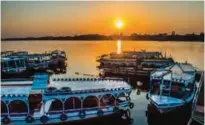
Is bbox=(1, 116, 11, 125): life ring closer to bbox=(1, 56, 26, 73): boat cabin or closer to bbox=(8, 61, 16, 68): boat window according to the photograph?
bbox=(1, 56, 26, 73): boat cabin

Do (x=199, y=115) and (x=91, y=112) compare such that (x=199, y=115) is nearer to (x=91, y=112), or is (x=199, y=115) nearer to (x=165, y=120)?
(x=165, y=120)

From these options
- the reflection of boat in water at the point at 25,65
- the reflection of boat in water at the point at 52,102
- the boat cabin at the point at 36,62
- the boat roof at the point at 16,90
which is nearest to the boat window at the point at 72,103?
the reflection of boat in water at the point at 52,102

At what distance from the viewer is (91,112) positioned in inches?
417

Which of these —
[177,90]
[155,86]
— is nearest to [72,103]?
[177,90]

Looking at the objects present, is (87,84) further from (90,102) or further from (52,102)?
(52,102)

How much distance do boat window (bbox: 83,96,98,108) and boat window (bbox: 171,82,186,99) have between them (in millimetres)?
A: 3788

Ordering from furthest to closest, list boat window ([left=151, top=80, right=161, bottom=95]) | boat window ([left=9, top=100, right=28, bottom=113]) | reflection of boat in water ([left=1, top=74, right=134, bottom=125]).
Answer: boat window ([left=151, top=80, right=161, bottom=95]) < boat window ([left=9, top=100, right=28, bottom=113]) < reflection of boat in water ([left=1, top=74, right=134, bottom=125])

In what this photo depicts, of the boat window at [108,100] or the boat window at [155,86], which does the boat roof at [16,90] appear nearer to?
the boat window at [108,100]

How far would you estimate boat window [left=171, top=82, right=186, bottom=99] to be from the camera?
12.7 metres

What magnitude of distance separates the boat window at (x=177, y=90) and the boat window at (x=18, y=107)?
6.35 meters

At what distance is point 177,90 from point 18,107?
6.87 meters

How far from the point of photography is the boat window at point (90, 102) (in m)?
10.8

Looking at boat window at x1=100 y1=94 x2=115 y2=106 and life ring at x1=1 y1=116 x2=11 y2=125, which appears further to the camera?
boat window at x1=100 y1=94 x2=115 y2=106

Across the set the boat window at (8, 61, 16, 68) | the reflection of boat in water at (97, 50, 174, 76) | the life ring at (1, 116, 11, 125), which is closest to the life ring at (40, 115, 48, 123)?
the life ring at (1, 116, 11, 125)
